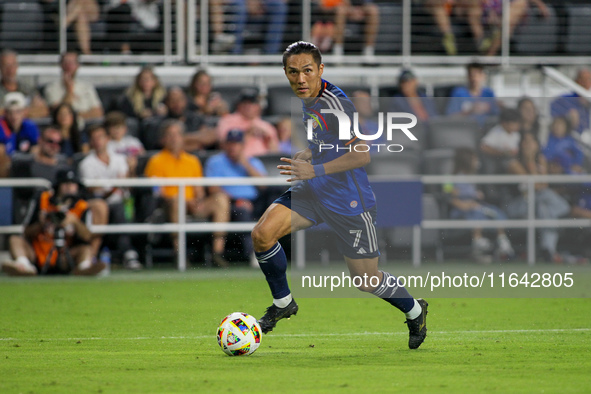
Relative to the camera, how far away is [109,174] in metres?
13.8

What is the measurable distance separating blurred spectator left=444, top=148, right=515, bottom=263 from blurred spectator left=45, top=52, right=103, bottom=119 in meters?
5.45

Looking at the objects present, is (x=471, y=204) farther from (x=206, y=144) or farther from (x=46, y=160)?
(x=46, y=160)

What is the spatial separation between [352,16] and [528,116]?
13.5 feet

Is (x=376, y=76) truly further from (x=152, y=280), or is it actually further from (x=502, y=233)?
(x=152, y=280)

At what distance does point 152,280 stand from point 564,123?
6.81 metres

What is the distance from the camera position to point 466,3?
17.8 meters

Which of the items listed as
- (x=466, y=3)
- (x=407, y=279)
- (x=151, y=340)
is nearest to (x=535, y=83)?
(x=466, y=3)

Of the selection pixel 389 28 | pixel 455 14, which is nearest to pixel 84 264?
pixel 389 28

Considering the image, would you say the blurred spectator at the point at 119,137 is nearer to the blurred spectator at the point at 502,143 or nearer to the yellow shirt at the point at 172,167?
the yellow shirt at the point at 172,167

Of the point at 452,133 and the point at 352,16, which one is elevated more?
the point at 352,16

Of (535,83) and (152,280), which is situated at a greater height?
(535,83)

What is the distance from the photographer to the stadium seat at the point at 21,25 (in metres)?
16.5

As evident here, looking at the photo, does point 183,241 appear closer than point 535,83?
A: Yes

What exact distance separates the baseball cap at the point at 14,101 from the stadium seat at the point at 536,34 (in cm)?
889
